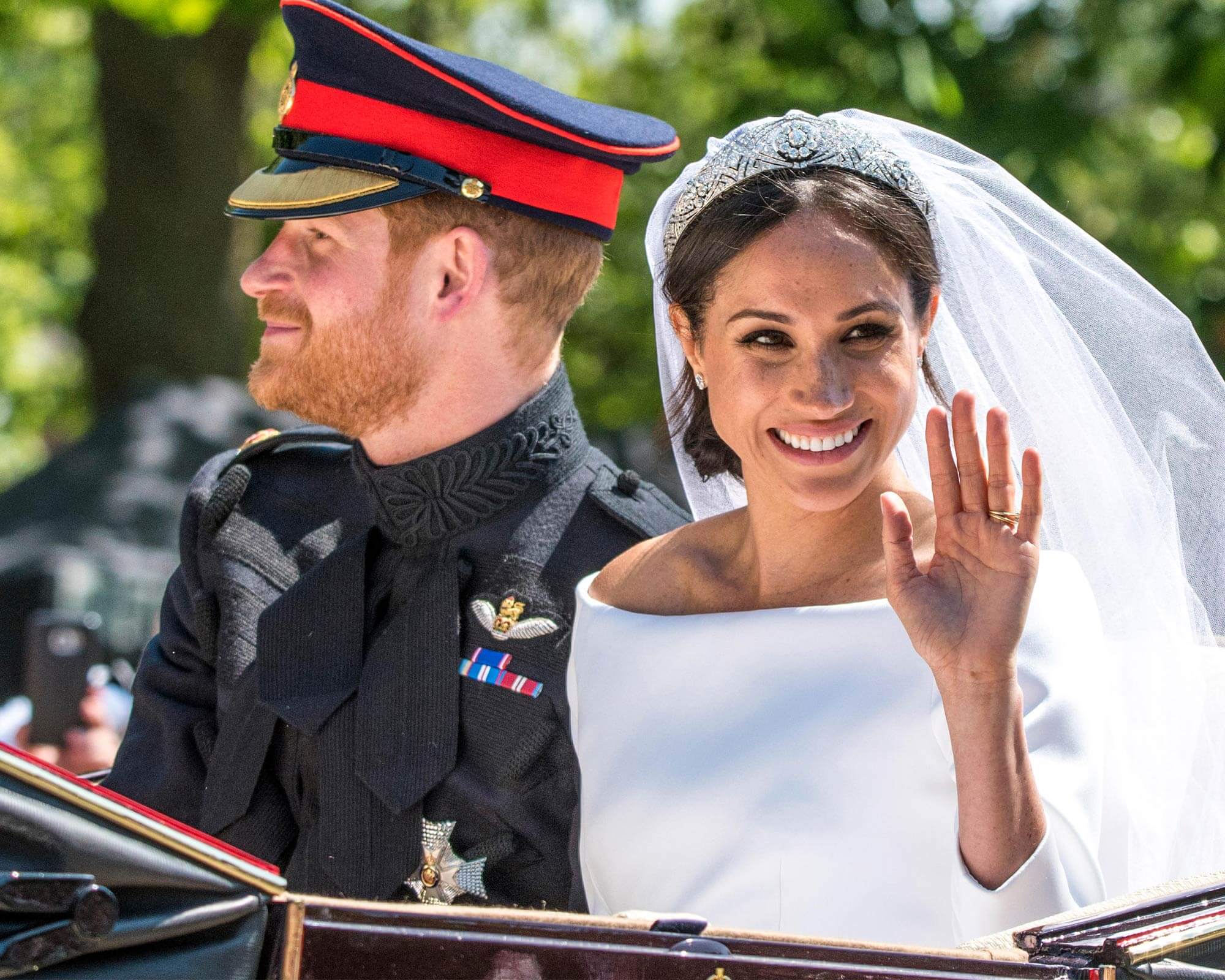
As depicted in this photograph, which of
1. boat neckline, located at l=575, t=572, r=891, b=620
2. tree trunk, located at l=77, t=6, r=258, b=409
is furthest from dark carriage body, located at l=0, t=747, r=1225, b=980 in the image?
tree trunk, located at l=77, t=6, r=258, b=409

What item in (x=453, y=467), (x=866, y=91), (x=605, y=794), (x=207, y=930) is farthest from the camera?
(x=866, y=91)

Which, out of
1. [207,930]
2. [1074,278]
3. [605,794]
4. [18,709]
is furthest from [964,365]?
[18,709]

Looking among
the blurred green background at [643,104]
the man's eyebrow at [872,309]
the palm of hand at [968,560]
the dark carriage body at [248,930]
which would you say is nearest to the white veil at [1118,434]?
the man's eyebrow at [872,309]

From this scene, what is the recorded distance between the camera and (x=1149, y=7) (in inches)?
244

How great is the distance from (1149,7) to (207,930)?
5947 mm

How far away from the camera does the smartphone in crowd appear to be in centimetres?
389

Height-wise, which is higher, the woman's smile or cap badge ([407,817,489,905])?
the woman's smile

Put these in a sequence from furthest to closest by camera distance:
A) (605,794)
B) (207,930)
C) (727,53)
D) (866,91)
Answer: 1. (727,53)
2. (866,91)
3. (605,794)
4. (207,930)

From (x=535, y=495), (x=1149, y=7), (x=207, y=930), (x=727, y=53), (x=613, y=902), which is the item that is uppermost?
(x=727, y=53)

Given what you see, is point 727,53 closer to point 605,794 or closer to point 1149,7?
point 1149,7

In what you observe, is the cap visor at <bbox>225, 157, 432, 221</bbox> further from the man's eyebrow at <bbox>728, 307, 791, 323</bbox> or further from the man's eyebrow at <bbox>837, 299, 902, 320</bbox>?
the man's eyebrow at <bbox>837, 299, 902, 320</bbox>

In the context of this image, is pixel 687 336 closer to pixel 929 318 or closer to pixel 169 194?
pixel 929 318

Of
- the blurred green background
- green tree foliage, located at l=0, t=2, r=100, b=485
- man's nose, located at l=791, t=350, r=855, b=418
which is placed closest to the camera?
man's nose, located at l=791, t=350, r=855, b=418

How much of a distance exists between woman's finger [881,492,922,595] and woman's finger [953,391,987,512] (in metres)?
0.07
